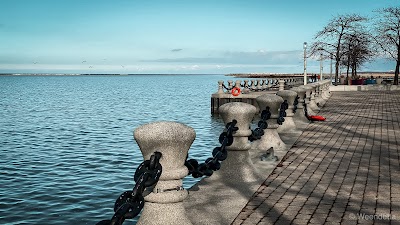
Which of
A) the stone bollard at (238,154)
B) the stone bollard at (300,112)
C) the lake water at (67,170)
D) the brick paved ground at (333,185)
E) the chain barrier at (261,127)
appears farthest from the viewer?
the stone bollard at (300,112)

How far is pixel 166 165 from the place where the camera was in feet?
14.8

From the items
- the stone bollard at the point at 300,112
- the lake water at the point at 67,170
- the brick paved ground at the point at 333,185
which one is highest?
the stone bollard at the point at 300,112

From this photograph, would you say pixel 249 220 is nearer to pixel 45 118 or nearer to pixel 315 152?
pixel 315 152

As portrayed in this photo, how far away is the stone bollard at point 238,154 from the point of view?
753 centimetres

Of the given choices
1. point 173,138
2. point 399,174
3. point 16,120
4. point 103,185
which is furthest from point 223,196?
point 16,120

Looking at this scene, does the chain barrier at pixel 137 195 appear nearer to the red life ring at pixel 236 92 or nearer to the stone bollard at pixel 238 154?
the stone bollard at pixel 238 154

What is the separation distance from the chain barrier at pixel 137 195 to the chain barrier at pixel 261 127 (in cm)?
455

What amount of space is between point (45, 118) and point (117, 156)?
2307 centimetres

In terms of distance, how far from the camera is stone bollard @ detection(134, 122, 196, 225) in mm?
4469

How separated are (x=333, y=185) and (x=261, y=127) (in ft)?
7.19

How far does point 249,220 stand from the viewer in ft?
18.5

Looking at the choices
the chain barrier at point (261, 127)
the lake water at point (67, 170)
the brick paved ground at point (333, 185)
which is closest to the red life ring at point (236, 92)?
the lake water at point (67, 170)

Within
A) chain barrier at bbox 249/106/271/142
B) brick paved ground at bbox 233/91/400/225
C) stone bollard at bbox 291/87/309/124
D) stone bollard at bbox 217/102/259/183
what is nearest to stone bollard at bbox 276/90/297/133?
brick paved ground at bbox 233/91/400/225

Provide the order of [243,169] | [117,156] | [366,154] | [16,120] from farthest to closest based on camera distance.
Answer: [16,120] → [117,156] → [366,154] → [243,169]
